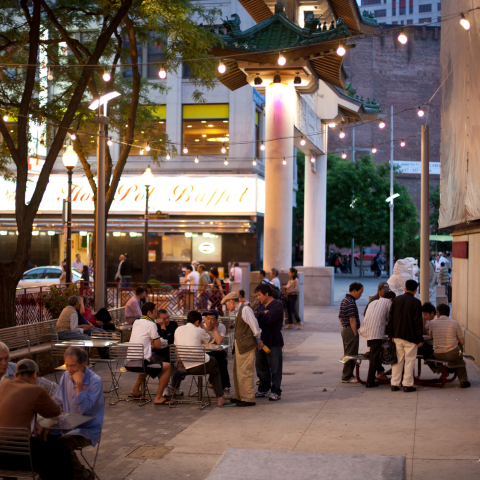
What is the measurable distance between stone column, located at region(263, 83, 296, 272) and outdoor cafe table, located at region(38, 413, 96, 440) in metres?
15.9

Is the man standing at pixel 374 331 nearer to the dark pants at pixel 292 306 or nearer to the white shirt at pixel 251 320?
the white shirt at pixel 251 320

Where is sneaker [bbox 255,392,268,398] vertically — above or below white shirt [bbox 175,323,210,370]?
A: below

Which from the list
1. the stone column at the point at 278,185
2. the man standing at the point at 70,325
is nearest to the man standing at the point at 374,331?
the man standing at the point at 70,325

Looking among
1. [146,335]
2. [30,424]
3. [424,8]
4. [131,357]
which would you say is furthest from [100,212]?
[424,8]

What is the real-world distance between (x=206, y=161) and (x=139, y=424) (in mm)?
24640

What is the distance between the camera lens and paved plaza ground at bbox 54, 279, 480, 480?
24.3ft

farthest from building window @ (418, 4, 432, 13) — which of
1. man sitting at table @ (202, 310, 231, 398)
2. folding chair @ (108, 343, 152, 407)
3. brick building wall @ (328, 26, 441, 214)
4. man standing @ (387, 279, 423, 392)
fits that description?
folding chair @ (108, 343, 152, 407)

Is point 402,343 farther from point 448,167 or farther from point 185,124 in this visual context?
point 185,124

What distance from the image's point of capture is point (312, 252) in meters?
30.2

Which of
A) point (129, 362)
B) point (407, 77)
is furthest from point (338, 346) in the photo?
point (407, 77)

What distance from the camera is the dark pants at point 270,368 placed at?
10.9 meters

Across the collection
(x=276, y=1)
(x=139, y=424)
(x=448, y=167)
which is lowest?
(x=139, y=424)

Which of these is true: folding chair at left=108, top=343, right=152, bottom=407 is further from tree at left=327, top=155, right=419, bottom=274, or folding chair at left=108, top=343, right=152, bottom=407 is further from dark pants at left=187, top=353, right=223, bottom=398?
tree at left=327, top=155, right=419, bottom=274

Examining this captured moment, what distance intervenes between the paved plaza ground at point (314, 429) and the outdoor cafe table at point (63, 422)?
1001 mm
